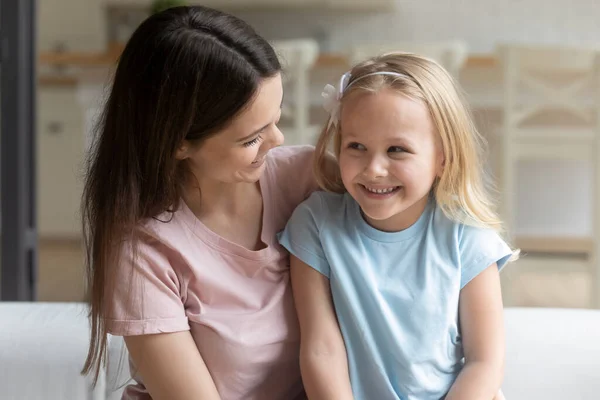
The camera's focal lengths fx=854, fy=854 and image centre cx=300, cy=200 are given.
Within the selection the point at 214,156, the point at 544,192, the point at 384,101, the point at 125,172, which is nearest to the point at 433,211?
the point at 384,101

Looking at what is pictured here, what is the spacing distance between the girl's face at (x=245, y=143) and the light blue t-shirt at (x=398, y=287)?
0.46 feet

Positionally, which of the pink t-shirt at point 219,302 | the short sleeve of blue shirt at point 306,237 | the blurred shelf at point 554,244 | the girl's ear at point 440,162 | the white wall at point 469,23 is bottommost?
the blurred shelf at point 554,244

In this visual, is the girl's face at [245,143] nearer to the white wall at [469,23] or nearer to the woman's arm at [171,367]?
the woman's arm at [171,367]

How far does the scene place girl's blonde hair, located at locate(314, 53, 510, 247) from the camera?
45.3 inches

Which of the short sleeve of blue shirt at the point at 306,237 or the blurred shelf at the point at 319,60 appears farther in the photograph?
the blurred shelf at the point at 319,60

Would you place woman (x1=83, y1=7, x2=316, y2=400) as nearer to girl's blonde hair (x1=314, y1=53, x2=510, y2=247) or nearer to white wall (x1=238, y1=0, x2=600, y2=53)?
girl's blonde hair (x1=314, y1=53, x2=510, y2=247)

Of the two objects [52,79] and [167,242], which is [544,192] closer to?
[52,79]

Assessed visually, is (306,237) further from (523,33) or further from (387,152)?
(523,33)

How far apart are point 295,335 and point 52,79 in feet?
12.9

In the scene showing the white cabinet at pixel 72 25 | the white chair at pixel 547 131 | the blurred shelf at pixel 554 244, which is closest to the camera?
the white chair at pixel 547 131

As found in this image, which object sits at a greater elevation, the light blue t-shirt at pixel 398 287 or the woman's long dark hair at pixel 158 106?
the woman's long dark hair at pixel 158 106

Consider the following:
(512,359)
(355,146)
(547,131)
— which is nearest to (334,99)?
(355,146)

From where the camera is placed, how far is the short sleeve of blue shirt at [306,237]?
3.89 ft

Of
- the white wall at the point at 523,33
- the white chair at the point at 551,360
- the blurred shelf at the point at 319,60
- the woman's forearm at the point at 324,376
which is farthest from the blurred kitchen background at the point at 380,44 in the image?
the woman's forearm at the point at 324,376
